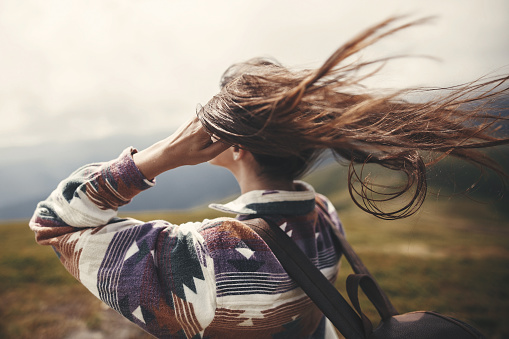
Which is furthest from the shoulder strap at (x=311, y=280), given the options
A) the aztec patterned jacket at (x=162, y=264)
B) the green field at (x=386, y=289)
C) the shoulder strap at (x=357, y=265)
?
the green field at (x=386, y=289)

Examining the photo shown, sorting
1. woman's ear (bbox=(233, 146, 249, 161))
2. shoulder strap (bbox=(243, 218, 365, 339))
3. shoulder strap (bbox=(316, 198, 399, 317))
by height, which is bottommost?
shoulder strap (bbox=(316, 198, 399, 317))

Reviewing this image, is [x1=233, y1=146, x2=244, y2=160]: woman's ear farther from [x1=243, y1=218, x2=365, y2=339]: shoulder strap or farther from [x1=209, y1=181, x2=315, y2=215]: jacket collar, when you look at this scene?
[x1=243, y1=218, x2=365, y2=339]: shoulder strap

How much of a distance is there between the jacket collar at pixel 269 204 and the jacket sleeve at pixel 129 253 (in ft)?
1.08

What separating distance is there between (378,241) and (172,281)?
76.6 ft

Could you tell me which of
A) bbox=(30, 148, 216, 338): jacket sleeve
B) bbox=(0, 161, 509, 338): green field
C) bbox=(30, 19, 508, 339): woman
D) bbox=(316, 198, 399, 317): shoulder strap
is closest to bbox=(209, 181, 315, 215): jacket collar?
bbox=(30, 19, 508, 339): woman

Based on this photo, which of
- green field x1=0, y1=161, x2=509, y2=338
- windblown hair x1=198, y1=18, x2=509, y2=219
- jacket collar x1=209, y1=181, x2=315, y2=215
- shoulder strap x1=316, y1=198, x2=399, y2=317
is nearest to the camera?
windblown hair x1=198, y1=18, x2=509, y2=219

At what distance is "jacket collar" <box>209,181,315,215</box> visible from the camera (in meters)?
1.95

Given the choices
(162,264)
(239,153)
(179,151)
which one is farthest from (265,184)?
(162,264)

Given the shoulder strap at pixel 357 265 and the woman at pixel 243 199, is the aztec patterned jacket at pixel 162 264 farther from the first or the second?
the shoulder strap at pixel 357 265

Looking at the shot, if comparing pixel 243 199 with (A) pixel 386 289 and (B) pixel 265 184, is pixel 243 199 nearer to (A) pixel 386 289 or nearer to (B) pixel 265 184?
(B) pixel 265 184

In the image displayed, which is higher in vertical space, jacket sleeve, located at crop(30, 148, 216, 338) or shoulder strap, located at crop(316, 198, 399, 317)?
jacket sleeve, located at crop(30, 148, 216, 338)

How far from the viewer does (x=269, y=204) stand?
6.40ft

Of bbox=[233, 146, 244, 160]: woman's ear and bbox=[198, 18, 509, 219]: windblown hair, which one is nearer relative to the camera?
bbox=[198, 18, 509, 219]: windblown hair

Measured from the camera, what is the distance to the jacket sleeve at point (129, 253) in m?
1.53
